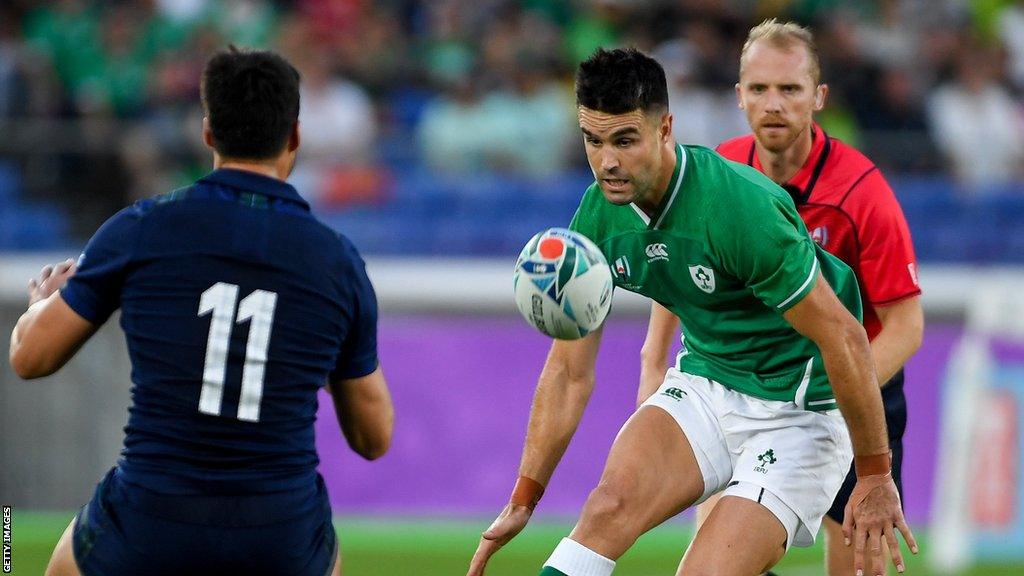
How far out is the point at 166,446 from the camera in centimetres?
392

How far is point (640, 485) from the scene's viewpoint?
509 centimetres

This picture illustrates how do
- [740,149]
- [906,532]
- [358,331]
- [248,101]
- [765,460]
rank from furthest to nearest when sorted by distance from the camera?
→ [740,149]
[765,460]
[906,532]
[358,331]
[248,101]

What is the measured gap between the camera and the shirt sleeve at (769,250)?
4.74 metres

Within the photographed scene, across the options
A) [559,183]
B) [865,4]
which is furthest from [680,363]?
[865,4]

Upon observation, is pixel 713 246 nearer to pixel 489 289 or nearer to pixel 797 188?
pixel 797 188

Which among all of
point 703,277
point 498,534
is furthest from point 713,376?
point 498,534

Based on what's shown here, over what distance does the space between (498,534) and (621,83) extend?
153 cm

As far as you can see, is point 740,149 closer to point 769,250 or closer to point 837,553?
point 769,250

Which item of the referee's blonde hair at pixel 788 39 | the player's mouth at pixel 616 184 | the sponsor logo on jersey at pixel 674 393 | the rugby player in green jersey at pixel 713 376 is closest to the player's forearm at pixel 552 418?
the rugby player in green jersey at pixel 713 376

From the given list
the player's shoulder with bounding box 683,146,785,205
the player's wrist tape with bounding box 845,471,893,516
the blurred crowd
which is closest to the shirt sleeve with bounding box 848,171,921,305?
the player's shoulder with bounding box 683,146,785,205

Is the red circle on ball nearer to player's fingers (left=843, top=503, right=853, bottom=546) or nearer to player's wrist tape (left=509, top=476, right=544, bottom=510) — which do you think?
player's wrist tape (left=509, top=476, right=544, bottom=510)

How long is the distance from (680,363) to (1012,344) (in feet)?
18.9

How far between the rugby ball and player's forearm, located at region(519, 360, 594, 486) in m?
0.57

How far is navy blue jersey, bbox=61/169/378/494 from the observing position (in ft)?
12.8
